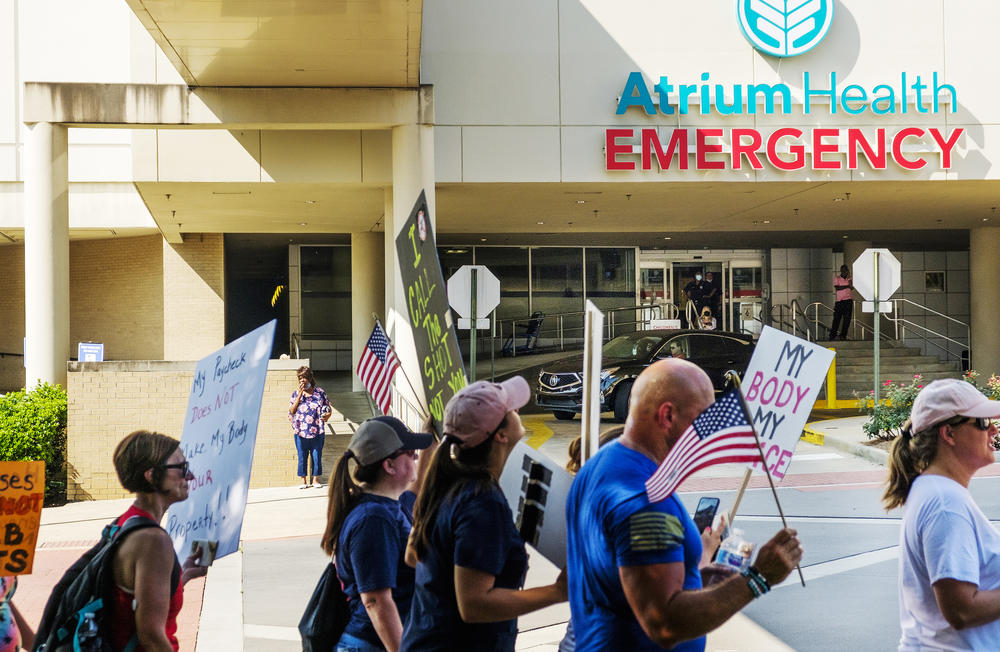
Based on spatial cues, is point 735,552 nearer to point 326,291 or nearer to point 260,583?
point 260,583

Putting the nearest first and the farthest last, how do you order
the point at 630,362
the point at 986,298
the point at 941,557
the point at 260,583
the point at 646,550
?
the point at 646,550, the point at 941,557, the point at 260,583, the point at 630,362, the point at 986,298

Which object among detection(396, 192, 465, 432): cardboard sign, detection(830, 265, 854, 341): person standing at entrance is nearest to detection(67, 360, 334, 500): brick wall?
detection(396, 192, 465, 432): cardboard sign

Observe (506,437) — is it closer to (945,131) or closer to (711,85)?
(711,85)

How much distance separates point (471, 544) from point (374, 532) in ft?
1.96

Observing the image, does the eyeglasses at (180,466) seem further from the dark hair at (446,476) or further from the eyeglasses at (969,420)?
the eyeglasses at (969,420)


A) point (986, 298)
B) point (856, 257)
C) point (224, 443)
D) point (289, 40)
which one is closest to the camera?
point (224, 443)

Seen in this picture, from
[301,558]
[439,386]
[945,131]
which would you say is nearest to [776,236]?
[945,131]

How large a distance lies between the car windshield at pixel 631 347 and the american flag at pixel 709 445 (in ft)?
62.4

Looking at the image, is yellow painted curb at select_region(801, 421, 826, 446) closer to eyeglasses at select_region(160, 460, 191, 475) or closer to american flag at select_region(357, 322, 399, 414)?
american flag at select_region(357, 322, 399, 414)

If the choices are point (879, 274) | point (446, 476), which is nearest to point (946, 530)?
point (446, 476)

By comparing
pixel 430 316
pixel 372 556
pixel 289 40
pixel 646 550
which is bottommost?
pixel 372 556

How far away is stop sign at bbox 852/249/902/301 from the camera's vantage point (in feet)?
59.4

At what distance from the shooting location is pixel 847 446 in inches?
690

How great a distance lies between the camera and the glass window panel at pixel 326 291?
3234 centimetres
